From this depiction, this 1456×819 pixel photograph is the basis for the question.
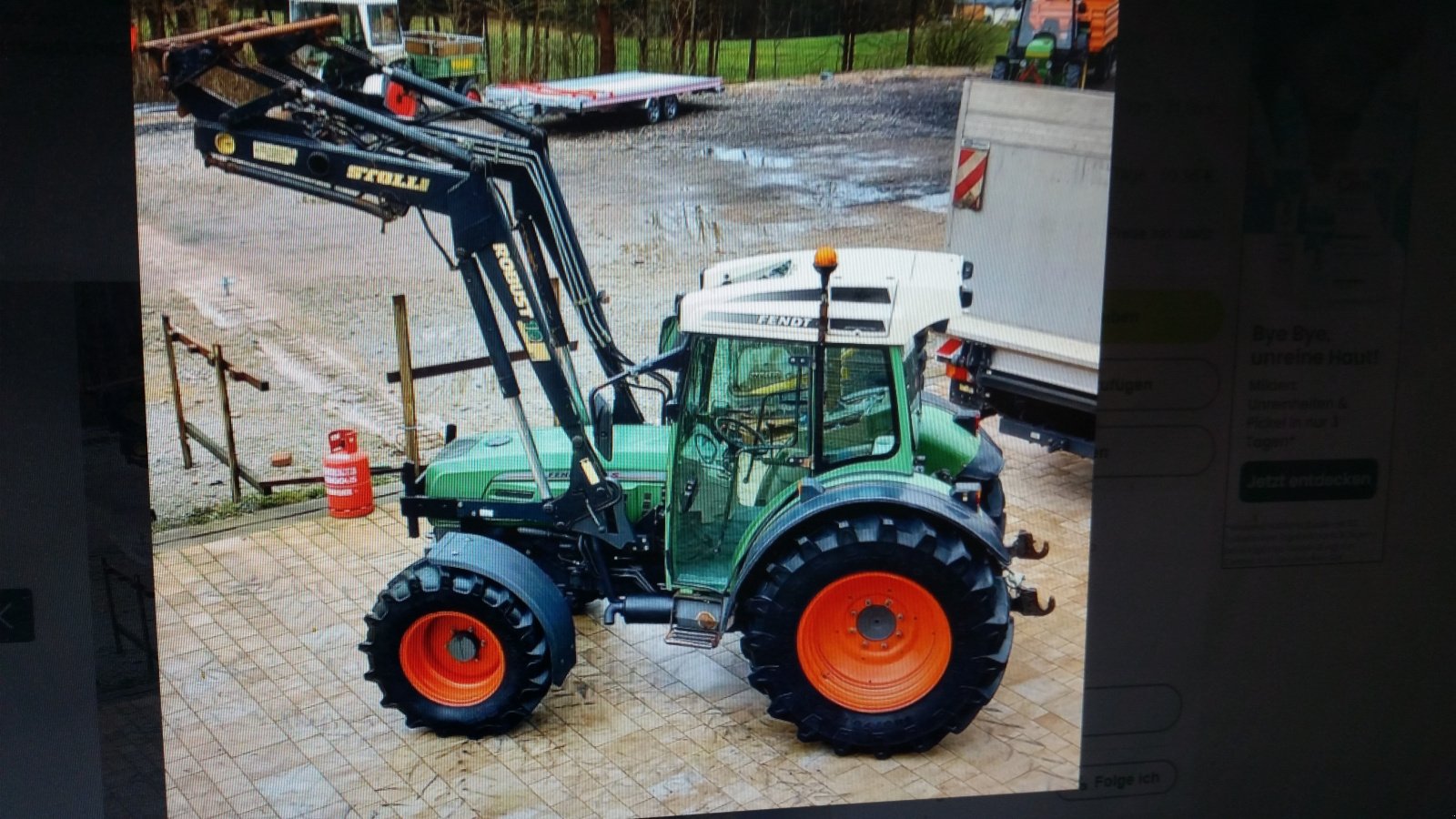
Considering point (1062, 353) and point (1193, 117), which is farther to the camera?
point (1062, 353)

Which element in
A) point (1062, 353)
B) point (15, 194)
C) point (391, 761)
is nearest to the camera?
point (15, 194)

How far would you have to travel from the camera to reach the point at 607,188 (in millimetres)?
2463

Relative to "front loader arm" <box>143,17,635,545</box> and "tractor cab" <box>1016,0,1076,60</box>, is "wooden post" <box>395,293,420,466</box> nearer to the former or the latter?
"front loader arm" <box>143,17,635,545</box>

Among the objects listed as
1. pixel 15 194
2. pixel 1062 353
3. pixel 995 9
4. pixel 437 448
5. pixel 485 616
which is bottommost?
pixel 485 616

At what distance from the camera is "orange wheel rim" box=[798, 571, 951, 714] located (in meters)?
2.58

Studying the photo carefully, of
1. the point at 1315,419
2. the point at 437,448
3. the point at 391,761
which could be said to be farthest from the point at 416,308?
the point at 1315,419

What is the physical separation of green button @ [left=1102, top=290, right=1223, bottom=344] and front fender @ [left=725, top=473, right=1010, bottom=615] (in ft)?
1.43

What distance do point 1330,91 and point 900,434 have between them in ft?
3.40

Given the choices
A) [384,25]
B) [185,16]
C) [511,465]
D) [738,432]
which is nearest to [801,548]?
[738,432]

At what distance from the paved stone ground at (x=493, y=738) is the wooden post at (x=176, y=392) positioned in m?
0.18

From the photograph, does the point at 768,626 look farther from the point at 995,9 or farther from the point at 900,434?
the point at 995,9

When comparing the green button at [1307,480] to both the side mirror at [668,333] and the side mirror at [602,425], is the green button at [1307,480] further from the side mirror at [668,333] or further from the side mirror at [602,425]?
the side mirror at [602,425]

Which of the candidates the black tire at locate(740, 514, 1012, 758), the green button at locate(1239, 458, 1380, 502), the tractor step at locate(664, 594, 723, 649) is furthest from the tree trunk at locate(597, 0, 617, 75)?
the green button at locate(1239, 458, 1380, 502)

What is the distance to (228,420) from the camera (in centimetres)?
242
